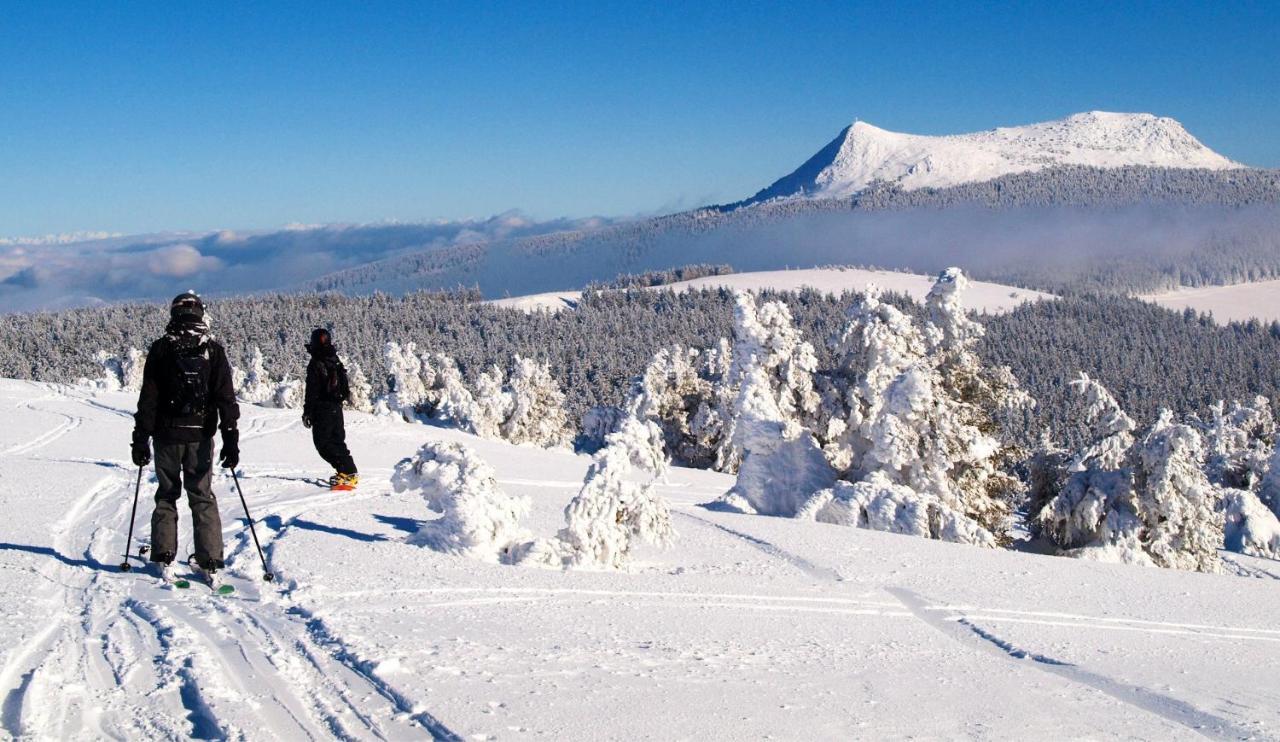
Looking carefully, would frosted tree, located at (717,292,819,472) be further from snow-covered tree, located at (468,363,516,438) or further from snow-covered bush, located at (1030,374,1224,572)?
snow-covered tree, located at (468,363,516,438)

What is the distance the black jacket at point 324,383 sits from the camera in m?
11.9

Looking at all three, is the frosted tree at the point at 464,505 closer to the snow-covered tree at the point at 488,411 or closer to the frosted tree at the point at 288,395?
the snow-covered tree at the point at 488,411

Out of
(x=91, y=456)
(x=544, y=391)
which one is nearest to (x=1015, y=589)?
(x=91, y=456)

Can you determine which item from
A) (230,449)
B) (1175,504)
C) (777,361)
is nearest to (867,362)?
(777,361)

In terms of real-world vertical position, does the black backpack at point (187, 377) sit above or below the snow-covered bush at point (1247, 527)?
above

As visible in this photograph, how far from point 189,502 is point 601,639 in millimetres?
3683

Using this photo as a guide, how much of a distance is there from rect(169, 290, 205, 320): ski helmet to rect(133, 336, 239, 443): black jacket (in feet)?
0.80

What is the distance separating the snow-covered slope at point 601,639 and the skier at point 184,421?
337 mm

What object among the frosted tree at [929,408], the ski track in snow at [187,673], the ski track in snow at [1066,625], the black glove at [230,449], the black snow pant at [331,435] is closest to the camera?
the ski track in snow at [187,673]

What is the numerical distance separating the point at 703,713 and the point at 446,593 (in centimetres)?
309

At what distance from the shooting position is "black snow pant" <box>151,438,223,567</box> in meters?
7.14

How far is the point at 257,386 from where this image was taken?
76.0m

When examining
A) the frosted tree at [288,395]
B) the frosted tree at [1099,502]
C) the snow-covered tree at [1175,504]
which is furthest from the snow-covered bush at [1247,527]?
the frosted tree at [288,395]

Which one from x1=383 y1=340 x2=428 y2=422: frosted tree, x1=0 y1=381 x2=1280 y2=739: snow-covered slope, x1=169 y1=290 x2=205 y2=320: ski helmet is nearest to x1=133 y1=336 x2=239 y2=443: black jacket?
x1=169 y1=290 x2=205 y2=320: ski helmet
